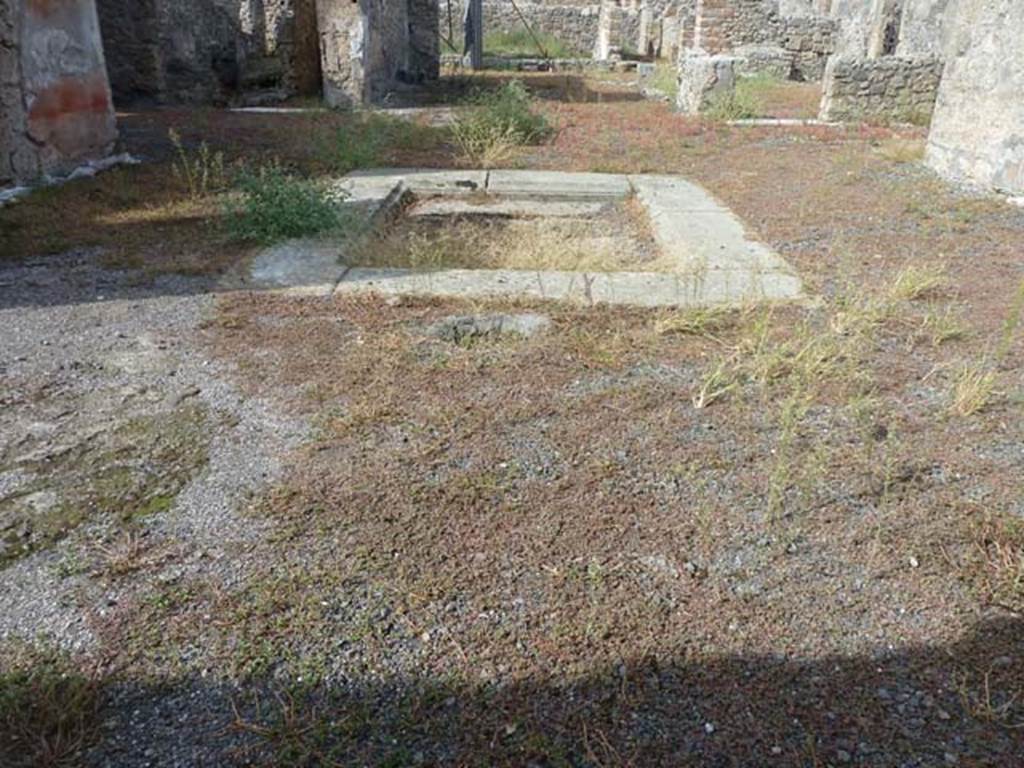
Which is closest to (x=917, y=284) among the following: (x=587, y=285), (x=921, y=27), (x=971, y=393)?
(x=971, y=393)

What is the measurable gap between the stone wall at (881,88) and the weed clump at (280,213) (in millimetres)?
8321

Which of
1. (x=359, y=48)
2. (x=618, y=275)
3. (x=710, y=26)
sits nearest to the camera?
(x=618, y=275)

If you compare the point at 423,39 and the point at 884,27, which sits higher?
the point at 884,27

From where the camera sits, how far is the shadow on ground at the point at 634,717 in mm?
1522

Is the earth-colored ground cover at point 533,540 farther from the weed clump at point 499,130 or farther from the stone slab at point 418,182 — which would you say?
the weed clump at point 499,130

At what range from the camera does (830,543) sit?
216cm

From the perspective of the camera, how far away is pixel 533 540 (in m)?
2.14

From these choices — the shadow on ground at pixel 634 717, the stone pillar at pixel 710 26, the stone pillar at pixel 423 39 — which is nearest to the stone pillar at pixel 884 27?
the stone pillar at pixel 710 26

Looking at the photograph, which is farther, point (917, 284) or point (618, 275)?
point (618, 275)

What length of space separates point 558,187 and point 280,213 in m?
2.46

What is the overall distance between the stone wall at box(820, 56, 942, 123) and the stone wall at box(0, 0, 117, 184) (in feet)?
29.2

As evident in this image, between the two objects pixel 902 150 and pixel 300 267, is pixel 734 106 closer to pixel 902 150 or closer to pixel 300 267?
pixel 902 150

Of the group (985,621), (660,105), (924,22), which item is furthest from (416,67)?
(985,621)

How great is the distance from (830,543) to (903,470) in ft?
1.78
